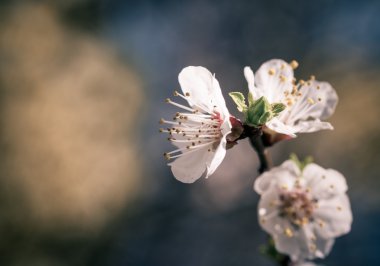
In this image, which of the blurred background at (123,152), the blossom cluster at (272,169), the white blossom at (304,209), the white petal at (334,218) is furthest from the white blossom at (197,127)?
the blurred background at (123,152)

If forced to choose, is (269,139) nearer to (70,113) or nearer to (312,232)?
(312,232)

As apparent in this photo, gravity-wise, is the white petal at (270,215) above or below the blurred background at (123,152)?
below

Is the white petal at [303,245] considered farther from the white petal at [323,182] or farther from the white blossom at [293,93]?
the white blossom at [293,93]

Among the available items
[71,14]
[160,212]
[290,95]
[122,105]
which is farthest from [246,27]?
[290,95]

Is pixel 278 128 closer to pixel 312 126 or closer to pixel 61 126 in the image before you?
pixel 312 126

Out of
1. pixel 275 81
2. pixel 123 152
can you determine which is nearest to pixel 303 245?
pixel 275 81
